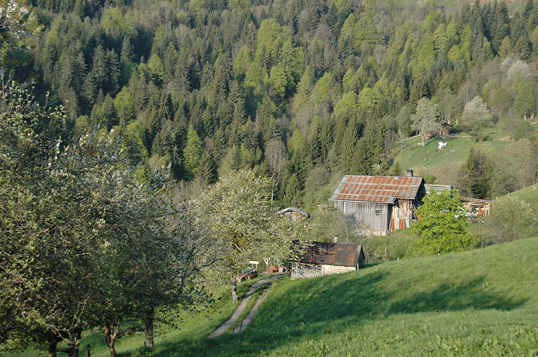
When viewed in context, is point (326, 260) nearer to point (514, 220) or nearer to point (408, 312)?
point (408, 312)

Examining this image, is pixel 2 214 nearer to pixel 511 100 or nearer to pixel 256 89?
pixel 511 100

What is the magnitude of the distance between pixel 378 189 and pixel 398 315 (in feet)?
149

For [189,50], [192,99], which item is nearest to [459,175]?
[192,99]

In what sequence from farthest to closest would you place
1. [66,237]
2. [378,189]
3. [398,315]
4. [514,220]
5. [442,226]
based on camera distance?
[378,189] → [514,220] → [442,226] → [398,315] → [66,237]

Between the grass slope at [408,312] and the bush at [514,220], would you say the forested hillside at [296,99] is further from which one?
the grass slope at [408,312]

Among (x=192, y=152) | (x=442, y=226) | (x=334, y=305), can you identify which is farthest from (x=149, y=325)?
(x=192, y=152)

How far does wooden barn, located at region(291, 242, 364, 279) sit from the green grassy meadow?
73.9 inches

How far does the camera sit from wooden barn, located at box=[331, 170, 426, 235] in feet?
196

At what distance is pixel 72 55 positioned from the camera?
14338cm

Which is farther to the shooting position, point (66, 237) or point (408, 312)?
point (408, 312)

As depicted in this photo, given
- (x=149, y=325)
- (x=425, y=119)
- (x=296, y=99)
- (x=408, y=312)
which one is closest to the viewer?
(x=149, y=325)

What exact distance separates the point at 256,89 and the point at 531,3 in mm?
118264

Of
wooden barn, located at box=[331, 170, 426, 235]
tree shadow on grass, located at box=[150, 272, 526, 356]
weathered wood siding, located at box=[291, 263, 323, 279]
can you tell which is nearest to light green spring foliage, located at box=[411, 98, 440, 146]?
wooden barn, located at box=[331, 170, 426, 235]

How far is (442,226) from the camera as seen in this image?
117 ft
